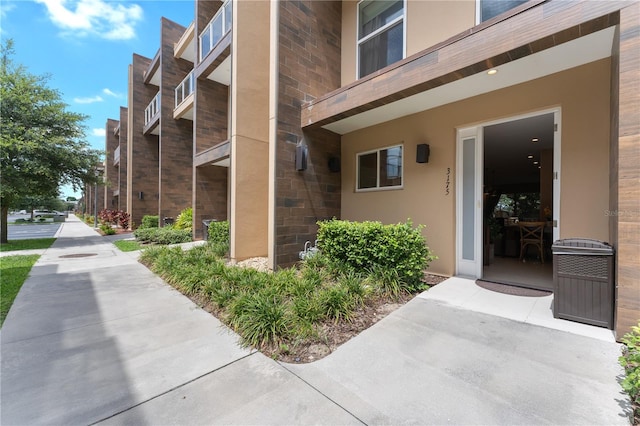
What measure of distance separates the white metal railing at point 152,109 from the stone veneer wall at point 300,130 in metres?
11.5

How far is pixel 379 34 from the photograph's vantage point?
6.54 meters

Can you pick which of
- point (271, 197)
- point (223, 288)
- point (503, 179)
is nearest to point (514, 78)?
point (271, 197)

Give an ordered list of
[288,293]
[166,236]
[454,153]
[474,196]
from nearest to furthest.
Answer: [288,293] → [474,196] → [454,153] → [166,236]

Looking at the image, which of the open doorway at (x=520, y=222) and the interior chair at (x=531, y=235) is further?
the interior chair at (x=531, y=235)

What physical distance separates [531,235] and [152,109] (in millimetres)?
18650

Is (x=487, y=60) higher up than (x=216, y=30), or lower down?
lower down

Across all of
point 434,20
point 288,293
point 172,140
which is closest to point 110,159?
point 172,140

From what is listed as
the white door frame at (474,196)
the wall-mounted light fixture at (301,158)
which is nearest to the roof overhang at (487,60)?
the white door frame at (474,196)

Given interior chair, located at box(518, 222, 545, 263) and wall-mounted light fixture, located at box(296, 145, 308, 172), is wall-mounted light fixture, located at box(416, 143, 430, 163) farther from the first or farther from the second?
interior chair, located at box(518, 222, 545, 263)

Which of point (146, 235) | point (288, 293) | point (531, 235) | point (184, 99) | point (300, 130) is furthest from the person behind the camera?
point (184, 99)

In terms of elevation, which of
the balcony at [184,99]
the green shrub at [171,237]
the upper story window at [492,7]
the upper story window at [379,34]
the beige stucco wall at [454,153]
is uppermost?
the balcony at [184,99]

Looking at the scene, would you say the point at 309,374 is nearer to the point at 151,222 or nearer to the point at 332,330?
the point at 332,330

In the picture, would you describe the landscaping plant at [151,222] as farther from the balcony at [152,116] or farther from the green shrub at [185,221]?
the balcony at [152,116]

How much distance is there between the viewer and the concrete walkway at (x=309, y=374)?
6.43 feet
